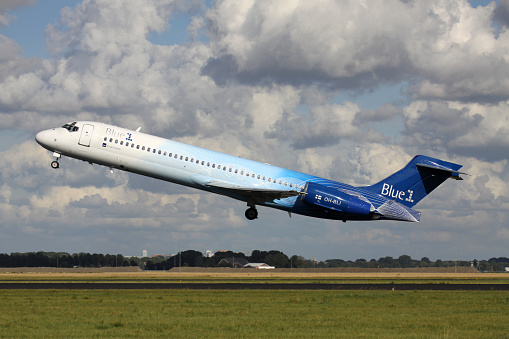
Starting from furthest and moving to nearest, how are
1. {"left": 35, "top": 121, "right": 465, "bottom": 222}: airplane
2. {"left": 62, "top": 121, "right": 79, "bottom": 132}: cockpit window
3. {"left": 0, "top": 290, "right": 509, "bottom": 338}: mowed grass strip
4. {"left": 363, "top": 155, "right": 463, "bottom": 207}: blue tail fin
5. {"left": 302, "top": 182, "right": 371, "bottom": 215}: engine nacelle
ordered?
{"left": 363, "top": 155, "right": 463, "bottom": 207}: blue tail fin, {"left": 302, "top": 182, "right": 371, "bottom": 215}: engine nacelle, {"left": 62, "top": 121, "right": 79, "bottom": 132}: cockpit window, {"left": 35, "top": 121, "right": 465, "bottom": 222}: airplane, {"left": 0, "top": 290, "right": 509, "bottom": 338}: mowed grass strip

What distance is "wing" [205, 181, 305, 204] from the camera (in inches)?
1950

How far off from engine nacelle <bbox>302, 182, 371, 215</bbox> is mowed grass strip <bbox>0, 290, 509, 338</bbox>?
9.77m

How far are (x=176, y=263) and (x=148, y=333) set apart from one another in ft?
460

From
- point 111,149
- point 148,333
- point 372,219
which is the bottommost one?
point 148,333

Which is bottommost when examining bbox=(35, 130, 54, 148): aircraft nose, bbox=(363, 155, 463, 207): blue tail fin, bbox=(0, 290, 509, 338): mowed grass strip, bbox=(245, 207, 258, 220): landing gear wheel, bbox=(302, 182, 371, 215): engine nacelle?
bbox=(0, 290, 509, 338): mowed grass strip

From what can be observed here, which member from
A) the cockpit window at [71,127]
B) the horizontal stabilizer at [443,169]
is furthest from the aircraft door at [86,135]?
the horizontal stabilizer at [443,169]

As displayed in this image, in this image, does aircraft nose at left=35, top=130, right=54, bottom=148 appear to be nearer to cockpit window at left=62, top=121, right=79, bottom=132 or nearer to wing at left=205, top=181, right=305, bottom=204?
cockpit window at left=62, top=121, right=79, bottom=132

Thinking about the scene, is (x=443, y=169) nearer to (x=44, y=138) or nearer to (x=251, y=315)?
(x=251, y=315)

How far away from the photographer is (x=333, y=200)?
173 feet

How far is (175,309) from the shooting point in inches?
1320

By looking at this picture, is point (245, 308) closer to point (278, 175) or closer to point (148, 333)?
point (148, 333)

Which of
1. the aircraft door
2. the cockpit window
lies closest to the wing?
the aircraft door

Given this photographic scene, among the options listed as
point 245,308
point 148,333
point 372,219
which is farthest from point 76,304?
point 372,219

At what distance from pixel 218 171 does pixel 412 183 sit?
1745cm
